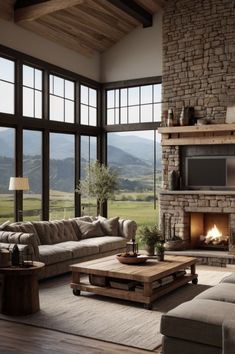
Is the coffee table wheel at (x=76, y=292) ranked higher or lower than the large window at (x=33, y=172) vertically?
lower

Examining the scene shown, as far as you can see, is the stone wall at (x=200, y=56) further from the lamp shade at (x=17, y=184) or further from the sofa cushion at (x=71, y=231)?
the lamp shade at (x=17, y=184)

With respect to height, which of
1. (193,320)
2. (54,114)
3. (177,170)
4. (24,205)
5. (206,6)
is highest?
(206,6)

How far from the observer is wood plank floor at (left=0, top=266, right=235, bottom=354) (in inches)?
167

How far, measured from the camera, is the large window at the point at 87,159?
1084cm

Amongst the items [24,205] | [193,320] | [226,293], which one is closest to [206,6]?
[24,205]

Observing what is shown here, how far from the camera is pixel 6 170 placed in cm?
871

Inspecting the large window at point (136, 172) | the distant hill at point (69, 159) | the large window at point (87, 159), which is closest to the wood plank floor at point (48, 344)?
the distant hill at point (69, 159)

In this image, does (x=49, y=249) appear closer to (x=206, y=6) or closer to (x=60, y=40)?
(x=60, y=40)

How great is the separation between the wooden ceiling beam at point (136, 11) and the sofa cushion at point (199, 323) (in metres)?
6.49

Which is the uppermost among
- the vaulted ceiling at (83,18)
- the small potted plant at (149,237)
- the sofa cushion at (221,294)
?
the vaulted ceiling at (83,18)

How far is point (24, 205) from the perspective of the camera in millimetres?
9070

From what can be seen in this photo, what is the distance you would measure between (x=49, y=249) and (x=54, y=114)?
366 centimetres

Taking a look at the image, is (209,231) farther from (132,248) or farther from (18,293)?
(18,293)

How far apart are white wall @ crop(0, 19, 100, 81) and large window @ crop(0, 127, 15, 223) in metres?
1.62
